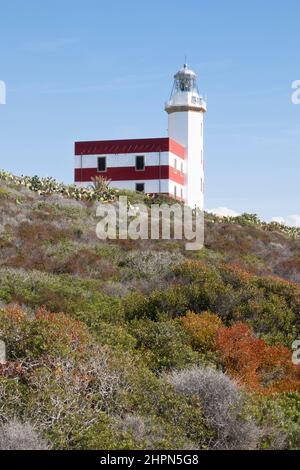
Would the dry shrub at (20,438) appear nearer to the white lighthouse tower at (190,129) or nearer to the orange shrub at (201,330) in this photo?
the orange shrub at (201,330)

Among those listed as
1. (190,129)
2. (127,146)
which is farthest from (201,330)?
(190,129)

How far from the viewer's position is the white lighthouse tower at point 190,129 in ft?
142

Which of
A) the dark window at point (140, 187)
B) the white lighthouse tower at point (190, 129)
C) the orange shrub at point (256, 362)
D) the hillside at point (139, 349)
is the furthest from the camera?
the white lighthouse tower at point (190, 129)

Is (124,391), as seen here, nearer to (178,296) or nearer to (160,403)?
(160,403)

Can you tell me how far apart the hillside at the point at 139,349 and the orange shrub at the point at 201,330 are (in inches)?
1.1

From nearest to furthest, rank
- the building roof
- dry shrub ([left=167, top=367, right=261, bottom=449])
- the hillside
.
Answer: the hillside → dry shrub ([left=167, top=367, right=261, bottom=449]) → the building roof

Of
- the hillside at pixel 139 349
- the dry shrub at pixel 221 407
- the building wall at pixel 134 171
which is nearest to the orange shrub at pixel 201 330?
the hillside at pixel 139 349

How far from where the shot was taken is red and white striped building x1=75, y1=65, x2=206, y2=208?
40188 mm

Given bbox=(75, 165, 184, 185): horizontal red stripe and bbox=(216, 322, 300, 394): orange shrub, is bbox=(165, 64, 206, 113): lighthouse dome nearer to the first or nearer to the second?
bbox=(75, 165, 184, 185): horizontal red stripe

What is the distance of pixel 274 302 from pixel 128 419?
7.23 m

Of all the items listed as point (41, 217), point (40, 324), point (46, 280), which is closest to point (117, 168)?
point (41, 217)

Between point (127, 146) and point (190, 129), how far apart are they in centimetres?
474

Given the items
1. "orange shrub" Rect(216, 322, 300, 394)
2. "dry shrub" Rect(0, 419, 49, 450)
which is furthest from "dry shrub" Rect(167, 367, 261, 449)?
"orange shrub" Rect(216, 322, 300, 394)

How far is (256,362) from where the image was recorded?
404 inches
